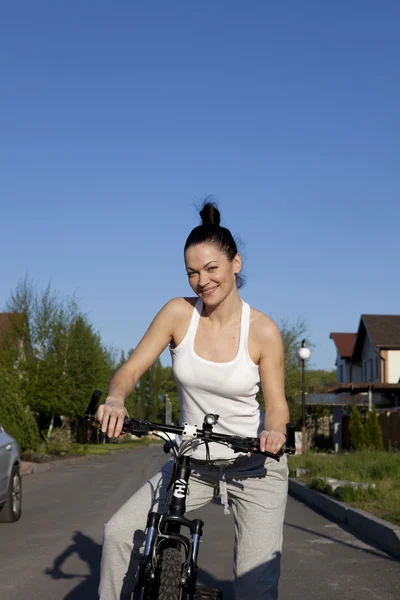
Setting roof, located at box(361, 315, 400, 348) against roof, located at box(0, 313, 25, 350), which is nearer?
roof, located at box(0, 313, 25, 350)

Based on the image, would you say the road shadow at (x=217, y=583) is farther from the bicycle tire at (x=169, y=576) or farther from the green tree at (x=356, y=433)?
the green tree at (x=356, y=433)

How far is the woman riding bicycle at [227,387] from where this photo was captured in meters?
3.72

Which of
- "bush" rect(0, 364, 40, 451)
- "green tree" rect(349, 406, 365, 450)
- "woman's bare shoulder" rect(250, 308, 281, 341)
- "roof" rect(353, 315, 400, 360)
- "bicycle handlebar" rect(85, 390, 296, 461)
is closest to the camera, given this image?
"bicycle handlebar" rect(85, 390, 296, 461)

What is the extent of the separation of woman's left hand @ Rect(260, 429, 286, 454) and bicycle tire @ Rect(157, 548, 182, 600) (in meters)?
0.55

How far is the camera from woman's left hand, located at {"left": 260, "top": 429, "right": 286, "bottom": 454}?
336cm

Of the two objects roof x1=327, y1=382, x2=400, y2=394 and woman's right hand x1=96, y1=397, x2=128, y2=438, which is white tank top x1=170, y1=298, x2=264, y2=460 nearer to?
woman's right hand x1=96, y1=397, x2=128, y2=438

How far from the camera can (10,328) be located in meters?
37.9

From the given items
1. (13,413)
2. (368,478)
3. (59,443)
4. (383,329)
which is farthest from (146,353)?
(383,329)

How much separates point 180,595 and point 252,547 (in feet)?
2.12

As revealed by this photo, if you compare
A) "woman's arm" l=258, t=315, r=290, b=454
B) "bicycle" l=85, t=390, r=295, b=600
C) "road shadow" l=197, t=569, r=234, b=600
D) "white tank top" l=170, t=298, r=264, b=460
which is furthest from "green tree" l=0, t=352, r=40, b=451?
"bicycle" l=85, t=390, r=295, b=600

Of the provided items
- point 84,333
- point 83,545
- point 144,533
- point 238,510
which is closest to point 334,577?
point 83,545

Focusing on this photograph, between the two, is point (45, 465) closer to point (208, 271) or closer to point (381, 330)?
point (208, 271)

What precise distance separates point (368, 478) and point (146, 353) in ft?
39.6

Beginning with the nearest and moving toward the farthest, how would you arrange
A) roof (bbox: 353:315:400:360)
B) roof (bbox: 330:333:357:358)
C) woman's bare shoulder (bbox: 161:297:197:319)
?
woman's bare shoulder (bbox: 161:297:197:319), roof (bbox: 353:315:400:360), roof (bbox: 330:333:357:358)
